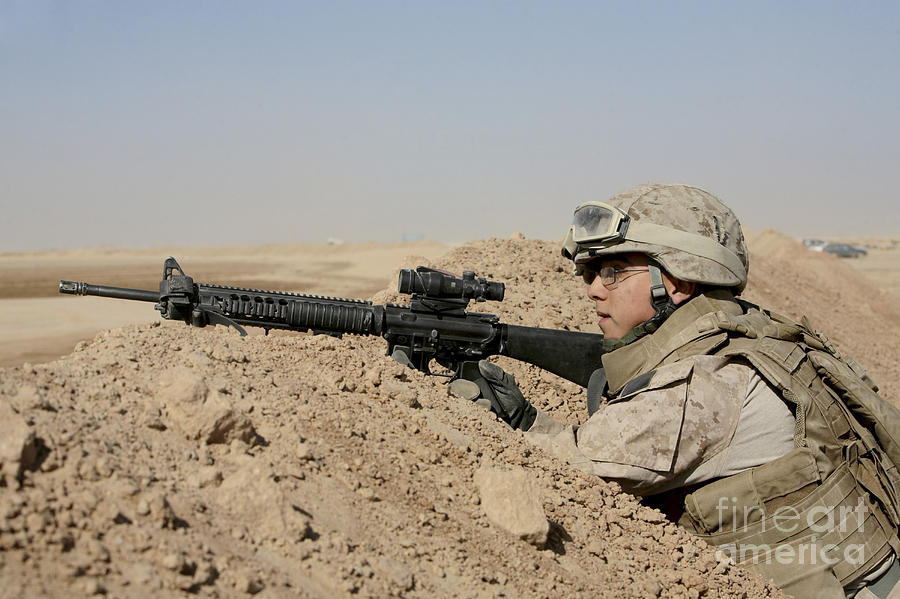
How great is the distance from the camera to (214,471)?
7.93 feet

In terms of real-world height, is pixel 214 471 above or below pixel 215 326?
below

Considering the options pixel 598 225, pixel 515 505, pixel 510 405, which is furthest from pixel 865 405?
pixel 510 405

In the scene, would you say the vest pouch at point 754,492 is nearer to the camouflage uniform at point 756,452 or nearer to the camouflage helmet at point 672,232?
the camouflage uniform at point 756,452

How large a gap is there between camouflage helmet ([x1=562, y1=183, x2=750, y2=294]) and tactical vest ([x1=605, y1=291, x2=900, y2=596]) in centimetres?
34

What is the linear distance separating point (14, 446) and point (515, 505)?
5.38 feet

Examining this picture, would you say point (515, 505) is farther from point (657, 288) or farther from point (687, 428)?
point (657, 288)

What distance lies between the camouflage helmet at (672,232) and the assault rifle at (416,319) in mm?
1087

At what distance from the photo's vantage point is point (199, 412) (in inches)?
101

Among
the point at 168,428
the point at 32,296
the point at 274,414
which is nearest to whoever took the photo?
the point at 168,428

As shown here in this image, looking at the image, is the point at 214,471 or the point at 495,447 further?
the point at 495,447

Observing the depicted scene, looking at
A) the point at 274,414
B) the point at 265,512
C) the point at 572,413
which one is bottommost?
the point at 572,413

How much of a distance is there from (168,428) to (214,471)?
301 millimetres

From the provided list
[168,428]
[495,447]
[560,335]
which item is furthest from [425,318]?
[168,428]

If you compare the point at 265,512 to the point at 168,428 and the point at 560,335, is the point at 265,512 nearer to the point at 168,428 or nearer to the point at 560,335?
the point at 168,428
